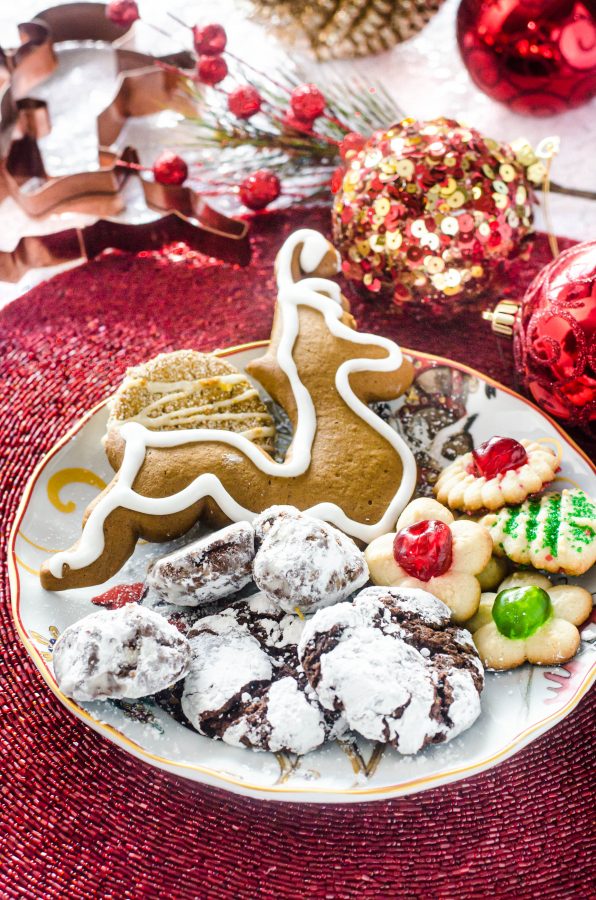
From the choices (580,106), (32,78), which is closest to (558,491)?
(580,106)

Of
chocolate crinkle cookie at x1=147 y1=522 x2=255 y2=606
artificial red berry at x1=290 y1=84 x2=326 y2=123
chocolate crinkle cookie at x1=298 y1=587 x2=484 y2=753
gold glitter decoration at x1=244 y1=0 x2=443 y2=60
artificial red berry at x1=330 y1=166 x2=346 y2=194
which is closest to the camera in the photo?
chocolate crinkle cookie at x1=298 y1=587 x2=484 y2=753

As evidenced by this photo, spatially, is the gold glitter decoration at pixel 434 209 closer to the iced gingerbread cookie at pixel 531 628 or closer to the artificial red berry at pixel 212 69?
the artificial red berry at pixel 212 69

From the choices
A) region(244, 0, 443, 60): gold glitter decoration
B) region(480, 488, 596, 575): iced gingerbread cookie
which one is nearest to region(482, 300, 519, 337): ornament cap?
region(480, 488, 596, 575): iced gingerbread cookie

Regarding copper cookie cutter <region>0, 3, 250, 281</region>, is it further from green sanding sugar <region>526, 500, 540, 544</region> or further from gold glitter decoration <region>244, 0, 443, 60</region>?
green sanding sugar <region>526, 500, 540, 544</region>

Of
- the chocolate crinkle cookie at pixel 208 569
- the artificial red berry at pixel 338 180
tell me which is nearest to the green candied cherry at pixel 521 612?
the chocolate crinkle cookie at pixel 208 569

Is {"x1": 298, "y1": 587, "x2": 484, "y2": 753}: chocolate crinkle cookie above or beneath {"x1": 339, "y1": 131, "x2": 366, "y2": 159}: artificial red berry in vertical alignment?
beneath

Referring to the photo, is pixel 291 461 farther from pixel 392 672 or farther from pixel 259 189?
pixel 259 189
